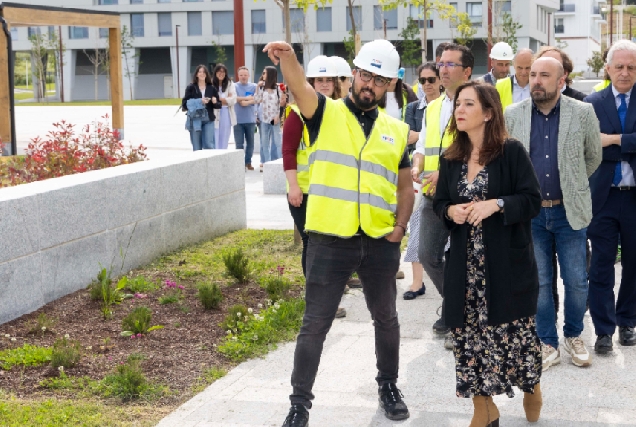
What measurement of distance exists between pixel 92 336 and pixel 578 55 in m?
106

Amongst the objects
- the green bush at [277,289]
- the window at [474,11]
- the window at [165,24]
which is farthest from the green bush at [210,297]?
the window at [165,24]

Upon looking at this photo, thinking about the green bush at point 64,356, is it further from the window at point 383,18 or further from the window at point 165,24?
the window at point 165,24

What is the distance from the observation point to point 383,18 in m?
73.7

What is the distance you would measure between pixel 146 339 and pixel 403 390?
6.73 ft

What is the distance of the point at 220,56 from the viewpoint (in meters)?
77.5

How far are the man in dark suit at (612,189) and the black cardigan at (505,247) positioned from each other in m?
1.71

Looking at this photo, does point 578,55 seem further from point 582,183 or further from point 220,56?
point 582,183

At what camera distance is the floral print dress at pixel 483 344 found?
494 centimetres

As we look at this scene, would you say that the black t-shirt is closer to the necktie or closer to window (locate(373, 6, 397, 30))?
the necktie

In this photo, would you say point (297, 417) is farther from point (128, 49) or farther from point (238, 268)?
point (128, 49)

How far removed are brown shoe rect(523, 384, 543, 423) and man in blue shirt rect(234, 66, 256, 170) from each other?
42.4 ft

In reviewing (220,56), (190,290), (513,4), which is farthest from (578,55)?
(190,290)

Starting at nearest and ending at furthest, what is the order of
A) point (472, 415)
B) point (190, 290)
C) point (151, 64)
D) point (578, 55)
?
point (472, 415), point (190, 290), point (151, 64), point (578, 55)

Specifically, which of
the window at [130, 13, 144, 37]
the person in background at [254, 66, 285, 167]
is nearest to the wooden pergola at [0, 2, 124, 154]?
the person in background at [254, 66, 285, 167]
